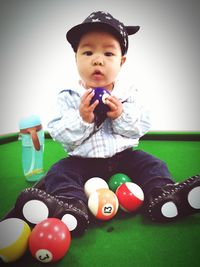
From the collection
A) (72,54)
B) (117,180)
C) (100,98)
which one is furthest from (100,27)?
(117,180)

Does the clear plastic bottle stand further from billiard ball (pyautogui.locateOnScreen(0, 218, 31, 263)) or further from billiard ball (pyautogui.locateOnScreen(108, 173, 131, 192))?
billiard ball (pyautogui.locateOnScreen(0, 218, 31, 263))

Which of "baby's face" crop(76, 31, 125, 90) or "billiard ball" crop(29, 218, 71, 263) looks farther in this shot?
"baby's face" crop(76, 31, 125, 90)

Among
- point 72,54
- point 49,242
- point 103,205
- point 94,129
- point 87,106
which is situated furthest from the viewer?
point 72,54

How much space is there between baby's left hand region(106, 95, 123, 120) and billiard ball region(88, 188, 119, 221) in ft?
0.77

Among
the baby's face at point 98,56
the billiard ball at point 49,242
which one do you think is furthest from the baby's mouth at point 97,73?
the billiard ball at point 49,242

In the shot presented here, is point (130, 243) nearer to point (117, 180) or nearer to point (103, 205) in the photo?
point (103, 205)

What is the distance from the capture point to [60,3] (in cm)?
85

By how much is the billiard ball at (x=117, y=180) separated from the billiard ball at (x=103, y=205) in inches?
5.2

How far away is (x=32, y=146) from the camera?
94 cm

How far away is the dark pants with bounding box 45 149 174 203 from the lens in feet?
2.26

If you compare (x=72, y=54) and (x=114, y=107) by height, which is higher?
(x=72, y=54)

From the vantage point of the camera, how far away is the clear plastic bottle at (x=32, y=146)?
0.92 meters

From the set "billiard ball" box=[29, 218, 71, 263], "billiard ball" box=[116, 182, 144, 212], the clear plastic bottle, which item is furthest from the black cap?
"billiard ball" box=[29, 218, 71, 263]

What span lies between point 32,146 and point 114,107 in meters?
0.36
